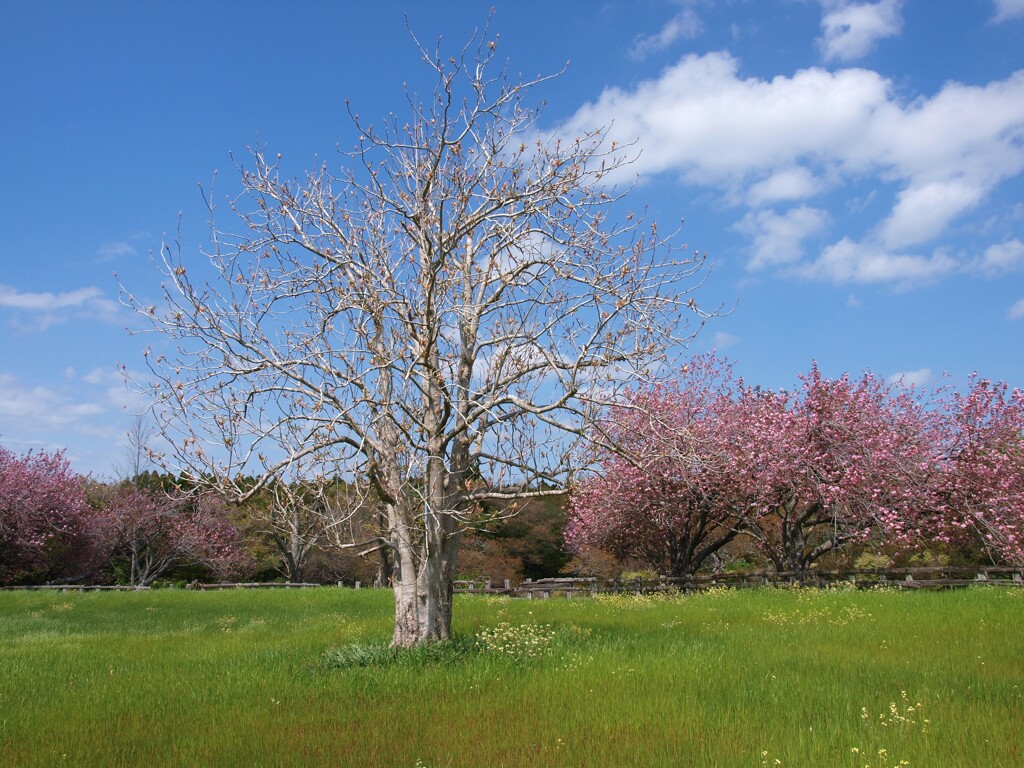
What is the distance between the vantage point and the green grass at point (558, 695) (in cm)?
689

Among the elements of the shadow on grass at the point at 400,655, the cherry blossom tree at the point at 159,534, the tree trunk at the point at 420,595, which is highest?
the cherry blossom tree at the point at 159,534

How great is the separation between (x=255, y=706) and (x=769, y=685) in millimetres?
6117

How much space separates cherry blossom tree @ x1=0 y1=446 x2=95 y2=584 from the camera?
1433 inches

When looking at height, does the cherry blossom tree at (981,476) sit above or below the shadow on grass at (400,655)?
above

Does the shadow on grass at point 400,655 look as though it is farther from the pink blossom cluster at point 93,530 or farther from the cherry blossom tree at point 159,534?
the cherry blossom tree at point 159,534

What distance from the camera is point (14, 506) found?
36.2 meters

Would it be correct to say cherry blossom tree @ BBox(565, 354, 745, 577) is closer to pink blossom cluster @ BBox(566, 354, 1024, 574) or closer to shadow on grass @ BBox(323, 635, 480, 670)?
pink blossom cluster @ BBox(566, 354, 1024, 574)

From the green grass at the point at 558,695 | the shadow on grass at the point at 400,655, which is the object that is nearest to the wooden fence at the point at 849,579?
the green grass at the point at 558,695

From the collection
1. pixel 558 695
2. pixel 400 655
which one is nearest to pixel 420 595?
pixel 400 655

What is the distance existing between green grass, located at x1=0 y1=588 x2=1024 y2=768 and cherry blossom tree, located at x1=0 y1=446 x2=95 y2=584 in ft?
75.0

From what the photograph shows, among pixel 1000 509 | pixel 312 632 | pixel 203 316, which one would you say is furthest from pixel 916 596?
pixel 203 316

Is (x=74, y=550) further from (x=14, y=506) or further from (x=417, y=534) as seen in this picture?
(x=417, y=534)

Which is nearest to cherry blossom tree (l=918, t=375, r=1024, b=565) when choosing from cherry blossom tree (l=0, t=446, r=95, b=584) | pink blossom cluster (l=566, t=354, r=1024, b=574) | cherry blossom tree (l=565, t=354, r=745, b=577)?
pink blossom cluster (l=566, t=354, r=1024, b=574)

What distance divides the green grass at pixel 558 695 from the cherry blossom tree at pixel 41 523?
2286 centimetres
